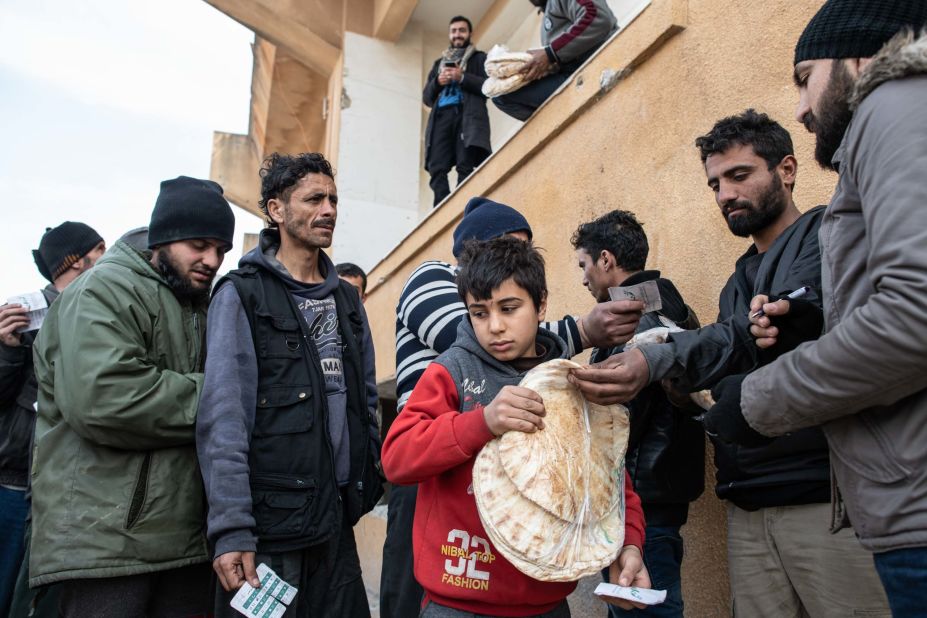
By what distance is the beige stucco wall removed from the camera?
280cm

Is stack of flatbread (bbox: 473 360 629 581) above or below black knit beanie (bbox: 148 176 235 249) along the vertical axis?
below

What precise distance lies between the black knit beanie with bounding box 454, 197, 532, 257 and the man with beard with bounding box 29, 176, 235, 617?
44.0 inches

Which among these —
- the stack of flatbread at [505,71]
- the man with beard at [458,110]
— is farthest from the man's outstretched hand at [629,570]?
the man with beard at [458,110]

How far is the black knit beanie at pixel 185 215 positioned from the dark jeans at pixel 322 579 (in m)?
1.20

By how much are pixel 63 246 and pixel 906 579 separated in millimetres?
3830

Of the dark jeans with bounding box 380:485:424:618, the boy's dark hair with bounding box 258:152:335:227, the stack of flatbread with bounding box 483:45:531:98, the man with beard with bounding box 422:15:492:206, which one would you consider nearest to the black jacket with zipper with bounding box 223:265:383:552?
the dark jeans with bounding box 380:485:424:618

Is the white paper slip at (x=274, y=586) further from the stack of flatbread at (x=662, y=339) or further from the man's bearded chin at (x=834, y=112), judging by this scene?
the man's bearded chin at (x=834, y=112)

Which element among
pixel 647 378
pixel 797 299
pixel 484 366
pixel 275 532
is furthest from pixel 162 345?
pixel 797 299

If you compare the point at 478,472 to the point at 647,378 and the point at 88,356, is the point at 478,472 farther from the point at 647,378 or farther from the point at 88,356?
the point at 88,356

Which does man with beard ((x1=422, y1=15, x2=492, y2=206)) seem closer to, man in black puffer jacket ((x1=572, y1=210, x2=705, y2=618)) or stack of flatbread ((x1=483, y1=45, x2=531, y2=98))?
stack of flatbread ((x1=483, y1=45, x2=531, y2=98))

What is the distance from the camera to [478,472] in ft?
5.47

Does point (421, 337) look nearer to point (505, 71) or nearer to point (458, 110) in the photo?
point (505, 71)

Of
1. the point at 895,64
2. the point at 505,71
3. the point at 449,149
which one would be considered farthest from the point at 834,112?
the point at 449,149

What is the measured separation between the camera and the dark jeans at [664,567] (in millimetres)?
2352
